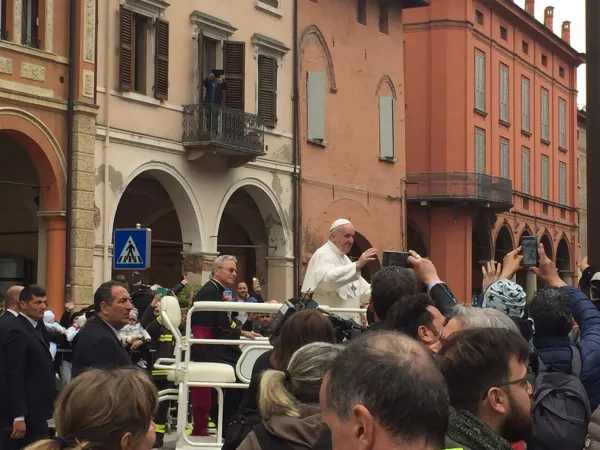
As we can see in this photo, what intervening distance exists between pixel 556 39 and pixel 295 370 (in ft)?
143

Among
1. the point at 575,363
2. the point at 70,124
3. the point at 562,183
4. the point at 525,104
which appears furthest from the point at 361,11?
the point at 575,363

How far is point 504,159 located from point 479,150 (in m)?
2.78

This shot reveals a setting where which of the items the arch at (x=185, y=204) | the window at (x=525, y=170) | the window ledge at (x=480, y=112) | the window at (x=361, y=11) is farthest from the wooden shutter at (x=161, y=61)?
the window at (x=525, y=170)

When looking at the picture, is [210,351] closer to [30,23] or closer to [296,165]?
[30,23]

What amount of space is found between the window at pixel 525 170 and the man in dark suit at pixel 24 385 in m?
35.5

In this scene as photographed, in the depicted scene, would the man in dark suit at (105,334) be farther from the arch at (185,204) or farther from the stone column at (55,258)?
the arch at (185,204)

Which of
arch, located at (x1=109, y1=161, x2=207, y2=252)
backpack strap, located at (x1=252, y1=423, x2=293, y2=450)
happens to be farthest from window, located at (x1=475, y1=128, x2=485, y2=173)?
backpack strap, located at (x1=252, y1=423, x2=293, y2=450)

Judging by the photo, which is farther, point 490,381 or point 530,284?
point 530,284

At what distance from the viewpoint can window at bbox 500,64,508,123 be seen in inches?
1604

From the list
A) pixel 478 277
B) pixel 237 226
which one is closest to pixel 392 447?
pixel 237 226

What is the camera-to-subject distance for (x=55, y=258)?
21375 mm

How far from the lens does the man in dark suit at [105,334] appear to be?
751 centimetres

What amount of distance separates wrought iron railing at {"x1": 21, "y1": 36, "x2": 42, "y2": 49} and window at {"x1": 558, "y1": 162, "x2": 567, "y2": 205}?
3060 cm

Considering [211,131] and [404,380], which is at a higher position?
[211,131]
